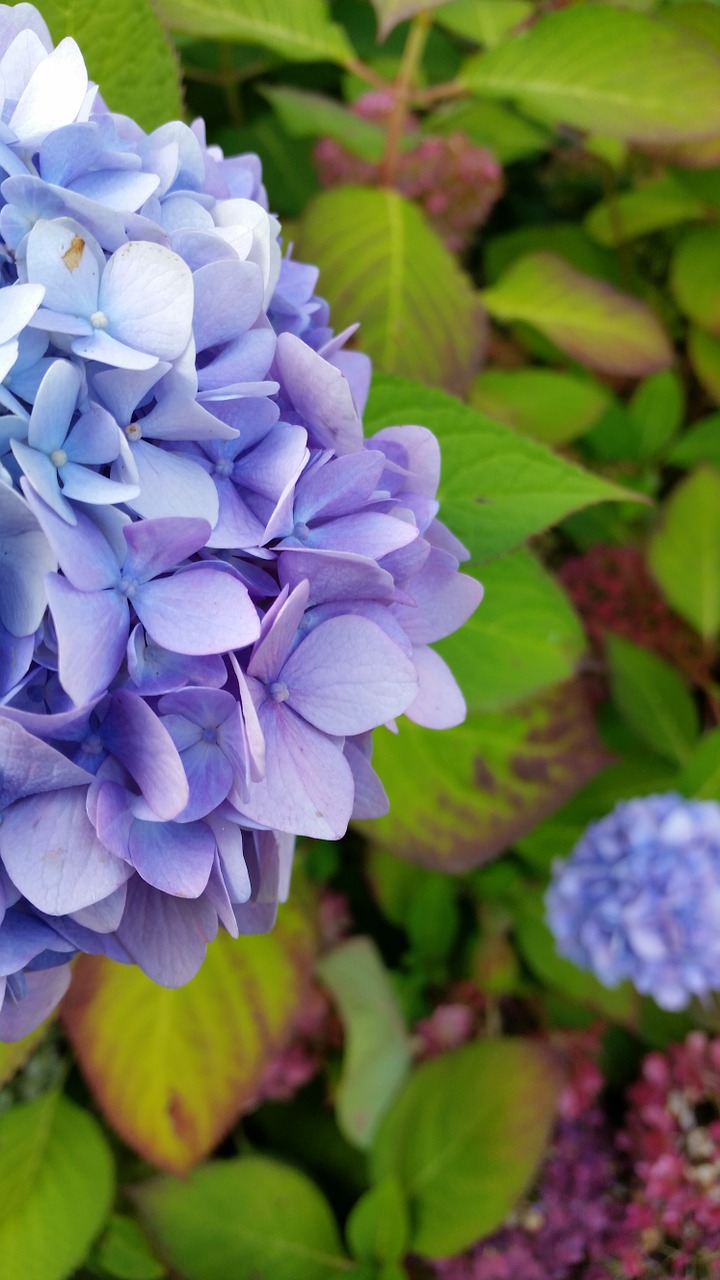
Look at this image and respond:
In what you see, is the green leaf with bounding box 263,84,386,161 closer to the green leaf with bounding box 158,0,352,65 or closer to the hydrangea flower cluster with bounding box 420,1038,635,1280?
the green leaf with bounding box 158,0,352,65

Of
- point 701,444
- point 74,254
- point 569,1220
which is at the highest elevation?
point 74,254

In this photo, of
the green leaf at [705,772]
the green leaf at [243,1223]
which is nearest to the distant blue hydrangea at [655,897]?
the green leaf at [705,772]

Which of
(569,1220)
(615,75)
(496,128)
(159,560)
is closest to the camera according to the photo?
(159,560)

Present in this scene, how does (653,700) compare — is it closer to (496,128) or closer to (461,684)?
(461,684)

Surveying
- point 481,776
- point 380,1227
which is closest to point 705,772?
point 481,776

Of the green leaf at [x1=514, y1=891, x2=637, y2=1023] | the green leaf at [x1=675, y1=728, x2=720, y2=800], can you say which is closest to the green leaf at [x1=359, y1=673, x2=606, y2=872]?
the green leaf at [x1=675, y1=728, x2=720, y2=800]

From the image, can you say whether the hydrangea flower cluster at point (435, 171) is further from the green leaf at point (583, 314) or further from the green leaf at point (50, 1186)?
the green leaf at point (50, 1186)

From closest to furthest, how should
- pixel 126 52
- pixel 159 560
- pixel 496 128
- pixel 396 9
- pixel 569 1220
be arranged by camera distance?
pixel 159 560
pixel 126 52
pixel 396 9
pixel 569 1220
pixel 496 128
